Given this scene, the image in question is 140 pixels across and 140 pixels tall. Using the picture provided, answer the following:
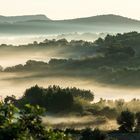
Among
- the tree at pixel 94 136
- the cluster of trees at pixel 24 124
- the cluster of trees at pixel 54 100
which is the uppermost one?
the cluster of trees at pixel 24 124

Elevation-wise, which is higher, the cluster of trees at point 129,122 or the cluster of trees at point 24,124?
the cluster of trees at point 24,124

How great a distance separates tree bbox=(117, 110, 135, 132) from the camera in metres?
69.7

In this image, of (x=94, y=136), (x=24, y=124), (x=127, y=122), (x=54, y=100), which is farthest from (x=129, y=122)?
(x=24, y=124)

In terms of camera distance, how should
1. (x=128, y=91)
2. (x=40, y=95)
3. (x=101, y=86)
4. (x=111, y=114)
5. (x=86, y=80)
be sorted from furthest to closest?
(x=86, y=80) → (x=101, y=86) → (x=128, y=91) → (x=40, y=95) → (x=111, y=114)

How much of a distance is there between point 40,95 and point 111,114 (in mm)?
15596

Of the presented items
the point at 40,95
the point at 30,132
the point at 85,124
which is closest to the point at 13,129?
the point at 30,132

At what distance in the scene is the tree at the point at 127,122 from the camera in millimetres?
69713

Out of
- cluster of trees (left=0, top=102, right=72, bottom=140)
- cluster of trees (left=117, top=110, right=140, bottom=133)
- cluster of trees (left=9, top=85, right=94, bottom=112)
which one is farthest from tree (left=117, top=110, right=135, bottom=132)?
cluster of trees (left=0, top=102, right=72, bottom=140)

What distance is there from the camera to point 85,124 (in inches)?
3310

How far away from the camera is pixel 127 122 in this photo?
71.8m

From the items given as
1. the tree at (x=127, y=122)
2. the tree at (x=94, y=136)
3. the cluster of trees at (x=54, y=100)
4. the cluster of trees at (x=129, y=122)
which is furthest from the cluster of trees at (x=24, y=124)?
the cluster of trees at (x=54, y=100)

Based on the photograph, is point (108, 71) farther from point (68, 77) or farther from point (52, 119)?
point (52, 119)

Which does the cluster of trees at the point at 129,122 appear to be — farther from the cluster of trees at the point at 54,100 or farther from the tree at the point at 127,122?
the cluster of trees at the point at 54,100

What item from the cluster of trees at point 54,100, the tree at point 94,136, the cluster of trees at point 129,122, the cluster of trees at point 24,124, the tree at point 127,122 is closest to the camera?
the cluster of trees at point 24,124
